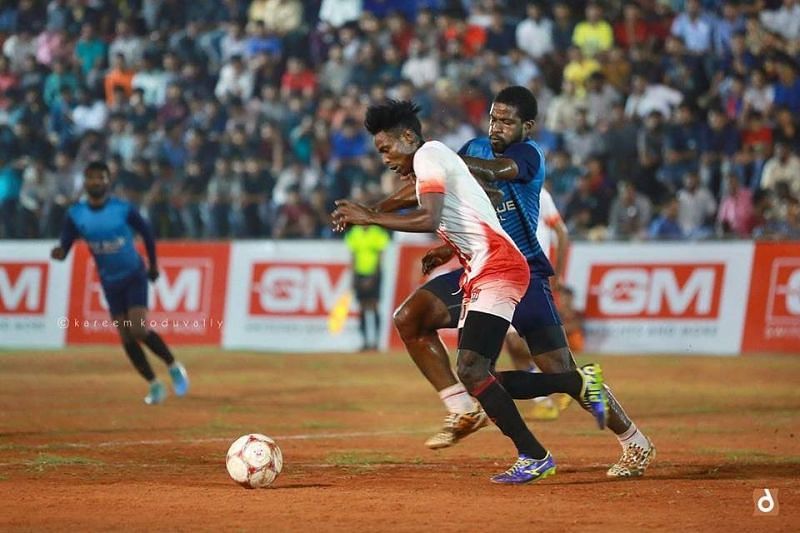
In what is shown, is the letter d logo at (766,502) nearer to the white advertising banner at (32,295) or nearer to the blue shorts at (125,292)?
the blue shorts at (125,292)

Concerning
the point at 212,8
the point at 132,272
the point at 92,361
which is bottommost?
the point at 92,361

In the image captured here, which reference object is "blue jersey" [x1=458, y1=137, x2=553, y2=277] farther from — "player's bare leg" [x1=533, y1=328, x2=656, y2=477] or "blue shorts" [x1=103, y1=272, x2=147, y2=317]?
"blue shorts" [x1=103, y1=272, x2=147, y2=317]

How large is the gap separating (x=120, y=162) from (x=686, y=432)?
52.6 ft

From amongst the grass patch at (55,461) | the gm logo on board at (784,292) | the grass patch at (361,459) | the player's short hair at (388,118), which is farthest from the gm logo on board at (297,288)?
the player's short hair at (388,118)

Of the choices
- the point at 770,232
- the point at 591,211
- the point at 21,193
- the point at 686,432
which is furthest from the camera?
the point at 21,193

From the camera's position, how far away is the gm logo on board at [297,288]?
930 inches

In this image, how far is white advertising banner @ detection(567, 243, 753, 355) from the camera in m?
21.6

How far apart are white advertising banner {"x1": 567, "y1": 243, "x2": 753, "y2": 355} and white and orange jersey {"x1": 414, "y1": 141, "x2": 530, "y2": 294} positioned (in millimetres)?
12930

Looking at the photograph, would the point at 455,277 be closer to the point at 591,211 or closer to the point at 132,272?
the point at 132,272

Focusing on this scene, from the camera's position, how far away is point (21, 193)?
26562 mm

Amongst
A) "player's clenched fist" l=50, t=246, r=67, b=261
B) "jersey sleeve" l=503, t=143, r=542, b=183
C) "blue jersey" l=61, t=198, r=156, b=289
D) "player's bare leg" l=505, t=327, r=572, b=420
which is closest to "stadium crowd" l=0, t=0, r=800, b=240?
"player's bare leg" l=505, t=327, r=572, b=420

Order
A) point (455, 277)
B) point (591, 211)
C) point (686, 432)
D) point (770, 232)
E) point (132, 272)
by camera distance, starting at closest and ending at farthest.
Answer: point (455, 277), point (686, 432), point (132, 272), point (770, 232), point (591, 211)

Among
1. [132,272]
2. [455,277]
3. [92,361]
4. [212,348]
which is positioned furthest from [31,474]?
[212,348]

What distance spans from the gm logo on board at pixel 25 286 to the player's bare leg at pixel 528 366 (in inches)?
469
